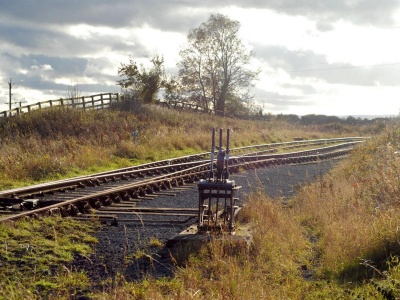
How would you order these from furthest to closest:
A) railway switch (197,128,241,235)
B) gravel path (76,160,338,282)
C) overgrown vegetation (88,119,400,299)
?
railway switch (197,128,241,235)
gravel path (76,160,338,282)
overgrown vegetation (88,119,400,299)

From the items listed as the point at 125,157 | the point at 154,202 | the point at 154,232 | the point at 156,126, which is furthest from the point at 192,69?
the point at 154,232

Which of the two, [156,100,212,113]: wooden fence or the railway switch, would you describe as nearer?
the railway switch

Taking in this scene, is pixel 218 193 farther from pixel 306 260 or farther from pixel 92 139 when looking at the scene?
pixel 92 139

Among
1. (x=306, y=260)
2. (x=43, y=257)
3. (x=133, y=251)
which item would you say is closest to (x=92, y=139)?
(x=133, y=251)

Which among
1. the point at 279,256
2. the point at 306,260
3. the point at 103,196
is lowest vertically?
the point at 306,260

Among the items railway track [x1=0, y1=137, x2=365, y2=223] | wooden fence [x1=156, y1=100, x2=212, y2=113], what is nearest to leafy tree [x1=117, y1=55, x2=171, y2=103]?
wooden fence [x1=156, y1=100, x2=212, y2=113]

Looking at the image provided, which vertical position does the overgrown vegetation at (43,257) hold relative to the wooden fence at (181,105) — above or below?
below

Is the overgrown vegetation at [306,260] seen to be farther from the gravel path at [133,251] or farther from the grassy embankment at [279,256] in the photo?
the gravel path at [133,251]

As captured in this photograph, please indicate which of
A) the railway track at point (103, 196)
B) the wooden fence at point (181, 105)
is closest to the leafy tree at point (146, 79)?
the wooden fence at point (181, 105)

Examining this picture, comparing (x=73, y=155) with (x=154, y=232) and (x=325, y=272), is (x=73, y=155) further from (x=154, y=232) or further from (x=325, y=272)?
(x=325, y=272)

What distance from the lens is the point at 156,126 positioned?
31797 mm

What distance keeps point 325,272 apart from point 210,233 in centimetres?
185

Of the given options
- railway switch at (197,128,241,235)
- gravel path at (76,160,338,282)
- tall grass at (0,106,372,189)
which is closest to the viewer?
gravel path at (76,160,338,282)

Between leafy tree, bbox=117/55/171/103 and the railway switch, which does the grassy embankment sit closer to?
the railway switch
